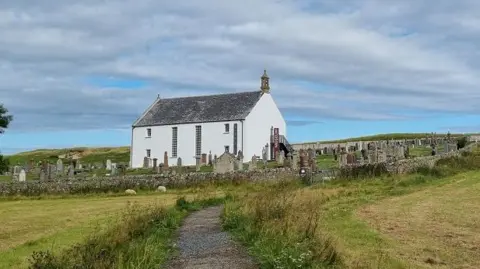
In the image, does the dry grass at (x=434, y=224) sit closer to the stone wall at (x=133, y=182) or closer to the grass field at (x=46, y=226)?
the grass field at (x=46, y=226)

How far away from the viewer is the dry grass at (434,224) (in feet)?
46.1

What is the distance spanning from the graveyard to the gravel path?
29 cm

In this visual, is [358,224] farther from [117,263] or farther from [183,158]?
[183,158]

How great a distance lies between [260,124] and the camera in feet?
202

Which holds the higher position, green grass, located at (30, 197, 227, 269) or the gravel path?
green grass, located at (30, 197, 227, 269)

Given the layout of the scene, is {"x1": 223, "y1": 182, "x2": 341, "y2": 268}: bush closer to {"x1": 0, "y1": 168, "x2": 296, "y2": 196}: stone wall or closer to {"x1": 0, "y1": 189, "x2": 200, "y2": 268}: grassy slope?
{"x1": 0, "y1": 189, "x2": 200, "y2": 268}: grassy slope

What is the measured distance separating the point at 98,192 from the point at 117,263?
27.6 meters

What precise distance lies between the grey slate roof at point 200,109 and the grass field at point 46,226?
3346cm

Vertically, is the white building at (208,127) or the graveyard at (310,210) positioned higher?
the white building at (208,127)

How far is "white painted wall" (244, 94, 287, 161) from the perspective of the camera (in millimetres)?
60094

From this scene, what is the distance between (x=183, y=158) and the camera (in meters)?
63.9

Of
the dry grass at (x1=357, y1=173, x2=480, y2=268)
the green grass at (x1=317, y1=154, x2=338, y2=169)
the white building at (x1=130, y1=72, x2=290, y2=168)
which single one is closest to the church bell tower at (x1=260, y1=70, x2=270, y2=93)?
the white building at (x1=130, y1=72, x2=290, y2=168)

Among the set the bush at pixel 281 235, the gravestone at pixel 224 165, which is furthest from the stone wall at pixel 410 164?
the bush at pixel 281 235

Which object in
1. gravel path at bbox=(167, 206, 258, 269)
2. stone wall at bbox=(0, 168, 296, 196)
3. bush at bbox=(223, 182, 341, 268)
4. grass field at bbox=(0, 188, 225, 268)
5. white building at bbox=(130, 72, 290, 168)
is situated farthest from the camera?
white building at bbox=(130, 72, 290, 168)
